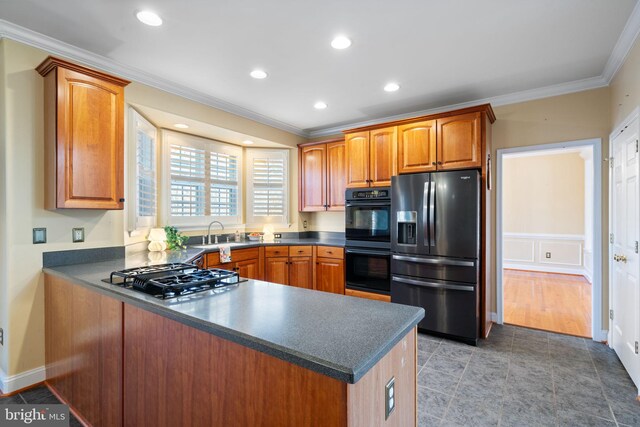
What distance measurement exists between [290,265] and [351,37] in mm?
2870

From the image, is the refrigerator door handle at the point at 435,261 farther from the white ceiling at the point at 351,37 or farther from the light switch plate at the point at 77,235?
the light switch plate at the point at 77,235

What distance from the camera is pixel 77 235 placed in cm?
251

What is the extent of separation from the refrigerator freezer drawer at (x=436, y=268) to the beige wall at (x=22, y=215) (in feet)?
9.97

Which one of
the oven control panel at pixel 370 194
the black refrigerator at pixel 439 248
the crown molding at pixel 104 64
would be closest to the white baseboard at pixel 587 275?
the black refrigerator at pixel 439 248

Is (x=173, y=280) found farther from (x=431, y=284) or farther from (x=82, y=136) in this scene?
(x=431, y=284)

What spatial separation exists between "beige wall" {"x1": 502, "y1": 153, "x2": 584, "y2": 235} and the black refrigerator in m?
3.69

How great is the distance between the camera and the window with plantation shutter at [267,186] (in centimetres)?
477

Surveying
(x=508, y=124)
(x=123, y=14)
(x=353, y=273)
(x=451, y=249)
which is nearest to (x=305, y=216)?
(x=353, y=273)

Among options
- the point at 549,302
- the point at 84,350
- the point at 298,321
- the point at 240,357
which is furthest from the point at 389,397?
the point at 549,302

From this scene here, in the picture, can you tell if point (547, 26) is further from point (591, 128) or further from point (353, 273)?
point (353, 273)

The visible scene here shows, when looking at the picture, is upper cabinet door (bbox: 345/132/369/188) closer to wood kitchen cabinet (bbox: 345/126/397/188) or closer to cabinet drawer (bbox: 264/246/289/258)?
wood kitchen cabinet (bbox: 345/126/397/188)

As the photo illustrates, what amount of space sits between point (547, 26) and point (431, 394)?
2743mm

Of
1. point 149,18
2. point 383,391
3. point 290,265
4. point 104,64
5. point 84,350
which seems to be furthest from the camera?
point 290,265

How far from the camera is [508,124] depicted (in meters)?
3.55
